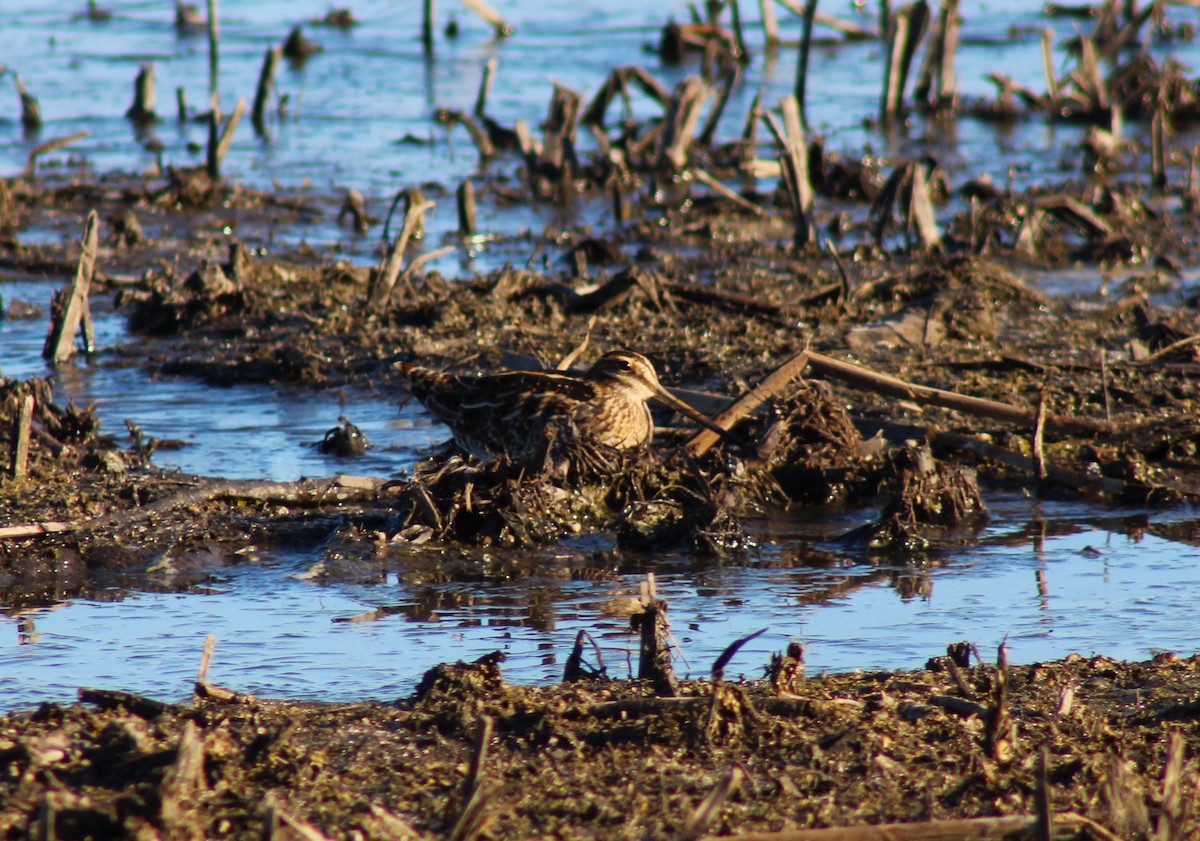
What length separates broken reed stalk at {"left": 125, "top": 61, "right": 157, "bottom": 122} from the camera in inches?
643

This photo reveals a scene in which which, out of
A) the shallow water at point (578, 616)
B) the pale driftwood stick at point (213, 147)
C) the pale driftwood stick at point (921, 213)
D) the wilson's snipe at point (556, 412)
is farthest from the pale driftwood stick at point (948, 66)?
the shallow water at point (578, 616)

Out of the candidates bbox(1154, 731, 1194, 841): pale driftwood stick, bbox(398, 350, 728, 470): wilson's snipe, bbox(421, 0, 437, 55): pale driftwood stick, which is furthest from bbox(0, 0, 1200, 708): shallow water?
bbox(421, 0, 437, 55): pale driftwood stick

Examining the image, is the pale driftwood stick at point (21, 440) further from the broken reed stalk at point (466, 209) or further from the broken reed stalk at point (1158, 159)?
the broken reed stalk at point (1158, 159)

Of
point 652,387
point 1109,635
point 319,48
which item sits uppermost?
point 319,48

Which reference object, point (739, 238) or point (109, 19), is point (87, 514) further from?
point (109, 19)

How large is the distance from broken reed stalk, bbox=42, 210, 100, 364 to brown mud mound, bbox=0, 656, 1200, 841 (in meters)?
4.58

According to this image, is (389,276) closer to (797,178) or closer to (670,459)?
(797,178)

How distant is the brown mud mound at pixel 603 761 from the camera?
346 cm

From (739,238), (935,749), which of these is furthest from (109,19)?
(935,749)

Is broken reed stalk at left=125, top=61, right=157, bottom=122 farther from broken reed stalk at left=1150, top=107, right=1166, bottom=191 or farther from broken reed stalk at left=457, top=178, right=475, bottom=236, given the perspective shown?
broken reed stalk at left=1150, top=107, right=1166, bottom=191

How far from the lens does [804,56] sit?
16.5m

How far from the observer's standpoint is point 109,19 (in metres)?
24.1

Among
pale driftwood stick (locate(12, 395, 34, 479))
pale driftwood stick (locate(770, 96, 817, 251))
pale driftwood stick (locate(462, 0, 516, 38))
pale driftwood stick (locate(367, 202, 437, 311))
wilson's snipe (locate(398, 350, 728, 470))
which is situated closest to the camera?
pale driftwood stick (locate(12, 395, 34, 479))

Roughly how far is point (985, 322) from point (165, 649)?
531cm
